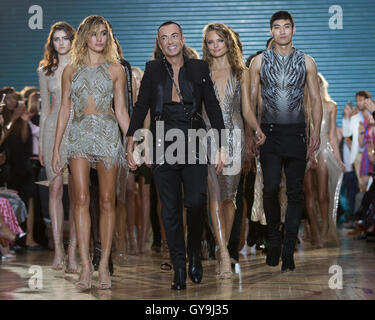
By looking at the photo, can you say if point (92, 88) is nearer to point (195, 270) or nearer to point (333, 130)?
point (195, 270)

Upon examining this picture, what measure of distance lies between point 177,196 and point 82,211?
62 centimetres

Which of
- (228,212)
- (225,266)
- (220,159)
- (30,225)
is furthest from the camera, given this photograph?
(30,225)

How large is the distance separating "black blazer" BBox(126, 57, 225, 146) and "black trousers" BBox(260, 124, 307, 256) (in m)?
0.83

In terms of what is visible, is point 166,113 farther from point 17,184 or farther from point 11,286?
point 17,184

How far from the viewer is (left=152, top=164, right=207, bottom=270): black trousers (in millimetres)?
4934

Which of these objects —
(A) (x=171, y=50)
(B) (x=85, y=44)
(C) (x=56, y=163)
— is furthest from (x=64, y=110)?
(A) (x=171, y=50)

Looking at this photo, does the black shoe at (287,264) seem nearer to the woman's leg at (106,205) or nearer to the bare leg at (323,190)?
the woman's leg at (106,205)

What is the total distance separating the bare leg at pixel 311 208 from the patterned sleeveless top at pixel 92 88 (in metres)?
3.50

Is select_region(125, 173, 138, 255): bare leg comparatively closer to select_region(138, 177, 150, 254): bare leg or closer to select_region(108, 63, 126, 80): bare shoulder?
select_region(138, 177, 150, 254): bare leg

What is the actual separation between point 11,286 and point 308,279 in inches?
78.9

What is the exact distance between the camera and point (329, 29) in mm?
13609

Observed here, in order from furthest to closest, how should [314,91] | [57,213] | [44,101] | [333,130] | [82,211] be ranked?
[333,130] → [44,101] → [57,213] → [314,91] → [82,211]

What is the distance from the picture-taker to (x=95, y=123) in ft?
16.7

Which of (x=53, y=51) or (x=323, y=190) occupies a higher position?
(x=53, y=51)
